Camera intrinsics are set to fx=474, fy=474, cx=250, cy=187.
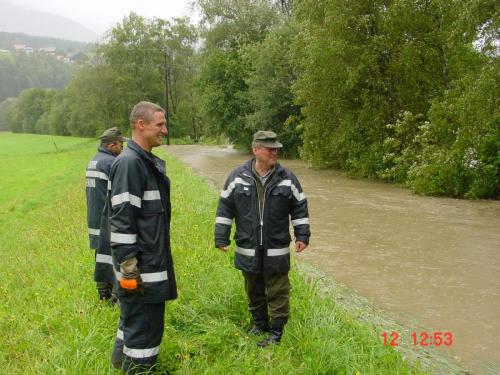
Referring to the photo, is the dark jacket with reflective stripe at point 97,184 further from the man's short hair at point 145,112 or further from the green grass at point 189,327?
the man's short hair at point 145,112

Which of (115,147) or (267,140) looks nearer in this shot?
(267,140)

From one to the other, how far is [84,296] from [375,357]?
335cm

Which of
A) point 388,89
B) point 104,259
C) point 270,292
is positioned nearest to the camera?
point 270,292

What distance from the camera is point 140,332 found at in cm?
351

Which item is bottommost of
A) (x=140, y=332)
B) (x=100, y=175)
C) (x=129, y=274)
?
(x=140, y=332)

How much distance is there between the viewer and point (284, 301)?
4566 mm

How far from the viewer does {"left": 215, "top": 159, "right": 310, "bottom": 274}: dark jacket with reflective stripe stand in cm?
445

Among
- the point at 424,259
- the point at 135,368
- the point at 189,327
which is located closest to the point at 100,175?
the point at 189,327

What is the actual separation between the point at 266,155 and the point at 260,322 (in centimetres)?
169

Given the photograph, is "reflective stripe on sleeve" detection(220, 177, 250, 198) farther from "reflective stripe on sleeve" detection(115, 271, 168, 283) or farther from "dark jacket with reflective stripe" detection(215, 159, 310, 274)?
"reflective stripe on sleeve" detection(115, 271, 168, 283)

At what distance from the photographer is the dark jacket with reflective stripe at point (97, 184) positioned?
5.46 metres

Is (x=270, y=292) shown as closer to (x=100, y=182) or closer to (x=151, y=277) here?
(x=151, y=277)

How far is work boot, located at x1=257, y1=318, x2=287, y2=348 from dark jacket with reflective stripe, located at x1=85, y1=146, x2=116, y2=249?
2440mm

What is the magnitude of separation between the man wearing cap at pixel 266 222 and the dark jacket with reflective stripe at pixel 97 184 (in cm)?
163
